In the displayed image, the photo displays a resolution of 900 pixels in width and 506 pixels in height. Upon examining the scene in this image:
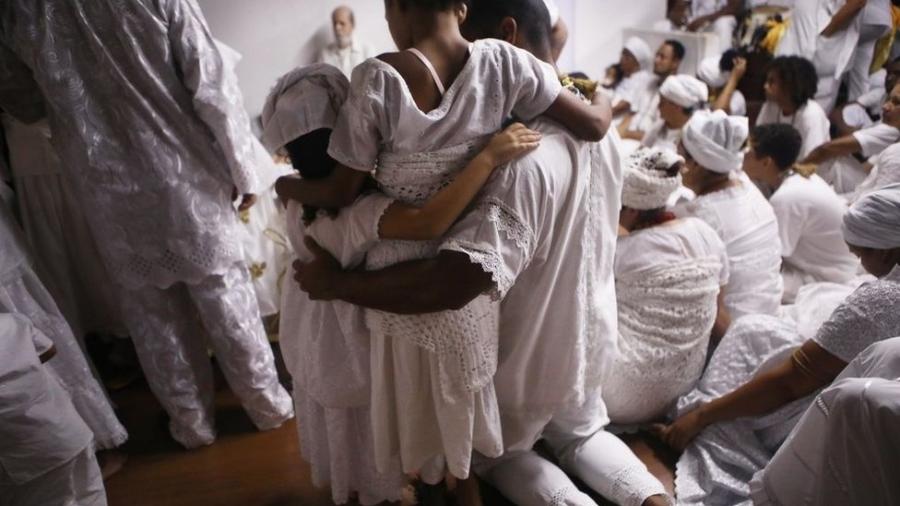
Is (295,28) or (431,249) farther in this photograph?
(295,28)

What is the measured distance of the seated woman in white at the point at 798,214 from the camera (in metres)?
2.32

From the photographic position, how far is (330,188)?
1.16m

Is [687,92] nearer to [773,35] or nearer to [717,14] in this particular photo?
[773,35]

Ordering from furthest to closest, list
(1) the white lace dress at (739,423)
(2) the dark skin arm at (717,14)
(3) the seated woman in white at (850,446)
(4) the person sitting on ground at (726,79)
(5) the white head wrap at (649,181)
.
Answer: (2) the dark skin arm at (717,14)
(4) the person sitting on ground at (726,79)
(5) the white head wrap at (649,181)
(1) the white lace dress at (739,423)
(3) the seated woman in white at (850,446)

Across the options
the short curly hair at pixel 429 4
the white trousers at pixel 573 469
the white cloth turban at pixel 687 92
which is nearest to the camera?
the short curly hair at pixel 429 4

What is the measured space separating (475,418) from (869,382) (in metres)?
0.71

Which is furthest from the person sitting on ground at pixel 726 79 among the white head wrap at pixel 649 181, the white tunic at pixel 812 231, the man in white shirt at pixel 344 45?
the white head wrap at pixel 649 181

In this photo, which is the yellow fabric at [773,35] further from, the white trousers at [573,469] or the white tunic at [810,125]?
the white trousers at [573,469]

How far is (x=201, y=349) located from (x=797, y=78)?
333 cm

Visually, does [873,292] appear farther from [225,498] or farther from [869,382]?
[225,498]

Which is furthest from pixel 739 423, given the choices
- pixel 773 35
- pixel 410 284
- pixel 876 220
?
pixel 773 35

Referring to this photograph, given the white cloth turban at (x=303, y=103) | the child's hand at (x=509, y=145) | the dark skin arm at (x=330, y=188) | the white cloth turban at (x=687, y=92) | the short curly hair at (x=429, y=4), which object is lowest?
the white cloth turban at (x=687, y=92)

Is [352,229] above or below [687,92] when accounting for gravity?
above

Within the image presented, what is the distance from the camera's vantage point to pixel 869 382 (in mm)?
1005
